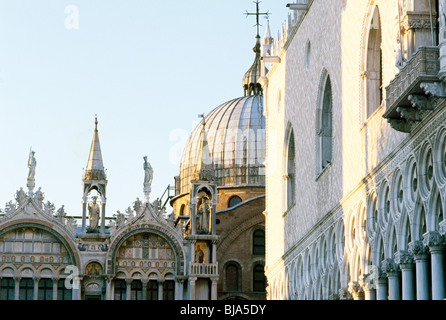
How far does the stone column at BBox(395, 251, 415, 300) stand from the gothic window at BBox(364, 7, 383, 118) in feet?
15.1

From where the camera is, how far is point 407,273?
921 inches

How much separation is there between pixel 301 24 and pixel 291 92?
2634mm

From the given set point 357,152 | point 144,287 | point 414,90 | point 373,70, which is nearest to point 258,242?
point 144,287

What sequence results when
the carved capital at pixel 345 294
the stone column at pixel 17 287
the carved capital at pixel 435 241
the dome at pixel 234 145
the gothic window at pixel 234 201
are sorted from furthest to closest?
the dome at pixel 234 145, the gothic window at pixel 234 201, the stone column at pixel 17 287, the carved capital at pixel 345 294, the carved capital at pixel 435 241

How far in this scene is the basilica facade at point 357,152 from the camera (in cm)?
2158

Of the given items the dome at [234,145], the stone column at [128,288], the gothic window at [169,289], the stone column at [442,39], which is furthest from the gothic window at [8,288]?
the stone column at [442,39]

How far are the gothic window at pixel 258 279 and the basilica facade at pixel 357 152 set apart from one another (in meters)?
7.30

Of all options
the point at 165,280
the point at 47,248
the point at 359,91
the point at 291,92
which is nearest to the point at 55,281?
the point at 47,248

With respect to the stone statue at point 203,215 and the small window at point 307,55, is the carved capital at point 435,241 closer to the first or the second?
the small window at point 307,55

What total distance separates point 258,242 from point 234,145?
7.64 m

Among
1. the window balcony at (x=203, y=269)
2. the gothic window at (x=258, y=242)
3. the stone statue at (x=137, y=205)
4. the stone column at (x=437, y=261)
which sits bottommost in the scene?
the stone column at (x=437, y=261)

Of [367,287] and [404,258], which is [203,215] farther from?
[404,258]

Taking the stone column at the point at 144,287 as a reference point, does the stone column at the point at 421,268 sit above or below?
below

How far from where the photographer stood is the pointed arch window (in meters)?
31.9
